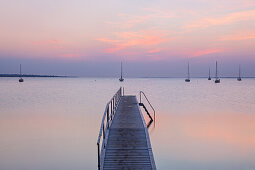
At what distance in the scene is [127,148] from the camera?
866cm

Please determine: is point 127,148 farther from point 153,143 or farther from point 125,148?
point 153,143

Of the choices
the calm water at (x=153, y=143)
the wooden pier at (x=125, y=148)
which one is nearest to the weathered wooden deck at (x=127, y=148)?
the wooden pier at (x=125, y=148)

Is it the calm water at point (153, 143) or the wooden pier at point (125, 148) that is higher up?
the wooden pier at point (125, 148)

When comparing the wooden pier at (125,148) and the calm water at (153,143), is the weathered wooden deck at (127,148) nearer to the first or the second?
the wooden pier at (125,148)

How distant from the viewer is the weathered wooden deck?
25.2 ft

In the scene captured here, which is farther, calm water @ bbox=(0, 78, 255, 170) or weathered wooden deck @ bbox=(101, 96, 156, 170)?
calm water @ bbox=(0, 78, 255, 170)

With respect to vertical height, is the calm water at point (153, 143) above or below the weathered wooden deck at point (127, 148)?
below

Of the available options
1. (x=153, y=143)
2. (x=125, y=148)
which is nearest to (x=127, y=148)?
(x=125, y=148)

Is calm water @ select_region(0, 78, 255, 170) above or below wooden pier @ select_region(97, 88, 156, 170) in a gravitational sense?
below

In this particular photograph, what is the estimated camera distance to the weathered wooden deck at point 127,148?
768cm

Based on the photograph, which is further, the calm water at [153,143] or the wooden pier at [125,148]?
the calm water at [153,143]

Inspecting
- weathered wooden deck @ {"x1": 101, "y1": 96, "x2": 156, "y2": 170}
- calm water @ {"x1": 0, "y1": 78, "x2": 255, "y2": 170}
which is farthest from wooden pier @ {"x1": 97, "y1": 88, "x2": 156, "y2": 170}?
calm water @ {"x1": 0, "y1": 78, "x2": 255, "y2": 170}

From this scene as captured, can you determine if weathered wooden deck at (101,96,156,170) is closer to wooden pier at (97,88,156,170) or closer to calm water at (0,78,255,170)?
wooden pier at (97,88,156,170)

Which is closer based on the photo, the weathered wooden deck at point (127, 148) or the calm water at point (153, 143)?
the weathered wooden deck at point (127, 148)
